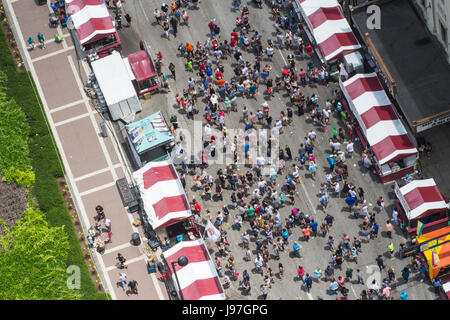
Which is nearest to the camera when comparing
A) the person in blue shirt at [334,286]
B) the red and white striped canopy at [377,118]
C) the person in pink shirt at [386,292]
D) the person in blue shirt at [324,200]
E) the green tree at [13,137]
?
the person in pink shirt at [386,292]

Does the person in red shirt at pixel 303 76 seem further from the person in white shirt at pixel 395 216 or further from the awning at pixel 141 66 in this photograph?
the person in white shirt at pixel 395 216

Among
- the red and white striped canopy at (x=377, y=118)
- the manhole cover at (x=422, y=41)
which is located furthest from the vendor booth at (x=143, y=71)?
the manhole cover at (x=422, y=41)

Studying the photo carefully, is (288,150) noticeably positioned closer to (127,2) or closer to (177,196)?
(177,196)

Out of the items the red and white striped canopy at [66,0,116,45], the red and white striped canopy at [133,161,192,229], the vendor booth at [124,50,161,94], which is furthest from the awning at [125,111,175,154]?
the red and white striped canopy at [66,0,116,45]

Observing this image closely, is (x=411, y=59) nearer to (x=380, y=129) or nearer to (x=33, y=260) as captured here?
(x=380, y=129)

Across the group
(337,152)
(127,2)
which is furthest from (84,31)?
(337,152)

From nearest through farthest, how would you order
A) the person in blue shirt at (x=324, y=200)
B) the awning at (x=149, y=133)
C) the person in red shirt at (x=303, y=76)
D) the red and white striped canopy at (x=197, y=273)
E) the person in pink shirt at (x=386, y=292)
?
1. the red and white striped canopy at (x=197, y=273)
2. the person in pink shirt at (x=386, y=292)
3. the person in blue shirt at (x=324, y=200)
4. the awning at (x=149, y=133)
5. the person in red shirt at (x=303, y=76)

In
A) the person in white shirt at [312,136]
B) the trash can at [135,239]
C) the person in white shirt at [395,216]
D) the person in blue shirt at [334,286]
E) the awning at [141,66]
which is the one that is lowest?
the person in blue shirt at [334,286]
